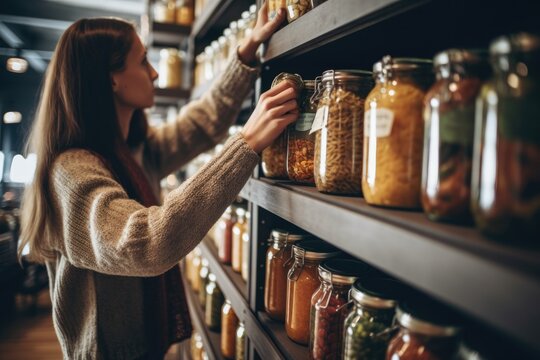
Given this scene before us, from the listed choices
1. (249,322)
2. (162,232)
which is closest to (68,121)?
(162,232)

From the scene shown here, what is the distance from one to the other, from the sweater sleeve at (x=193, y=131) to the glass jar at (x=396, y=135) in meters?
0.91

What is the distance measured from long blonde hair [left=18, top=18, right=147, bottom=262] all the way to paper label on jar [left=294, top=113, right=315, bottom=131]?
0.61 meters

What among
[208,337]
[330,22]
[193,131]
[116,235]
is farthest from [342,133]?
[208,337]

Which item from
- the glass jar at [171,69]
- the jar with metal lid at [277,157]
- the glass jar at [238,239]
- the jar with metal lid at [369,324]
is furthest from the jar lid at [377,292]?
the glass jar at [171,69]

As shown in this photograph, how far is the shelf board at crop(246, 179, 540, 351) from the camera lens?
306 millimetres

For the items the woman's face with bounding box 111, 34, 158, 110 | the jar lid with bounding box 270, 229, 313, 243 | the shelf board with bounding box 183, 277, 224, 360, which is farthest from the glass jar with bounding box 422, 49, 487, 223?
the shelf board with bounding box 183, 277, 224, 360

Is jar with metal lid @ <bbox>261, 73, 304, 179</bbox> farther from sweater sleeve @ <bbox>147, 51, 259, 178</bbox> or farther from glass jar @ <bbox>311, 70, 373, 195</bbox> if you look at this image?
sweater sleeve @ <bbox>147, 51, 259, 178</bbox>

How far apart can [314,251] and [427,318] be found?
365 millimetres

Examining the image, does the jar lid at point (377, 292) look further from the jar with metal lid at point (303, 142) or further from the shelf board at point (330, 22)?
the shelf board at point (330, 22)

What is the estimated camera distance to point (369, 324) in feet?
2.16

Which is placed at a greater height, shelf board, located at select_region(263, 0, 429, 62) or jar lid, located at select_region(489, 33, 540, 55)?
shelf board, located at select_region(263, 0, 429, 62)

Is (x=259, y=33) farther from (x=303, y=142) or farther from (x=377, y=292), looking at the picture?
(x=377, y=292)

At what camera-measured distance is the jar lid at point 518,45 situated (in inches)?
14.0

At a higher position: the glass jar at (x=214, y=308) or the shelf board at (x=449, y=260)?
the shelf board at (x=449, y=260)
